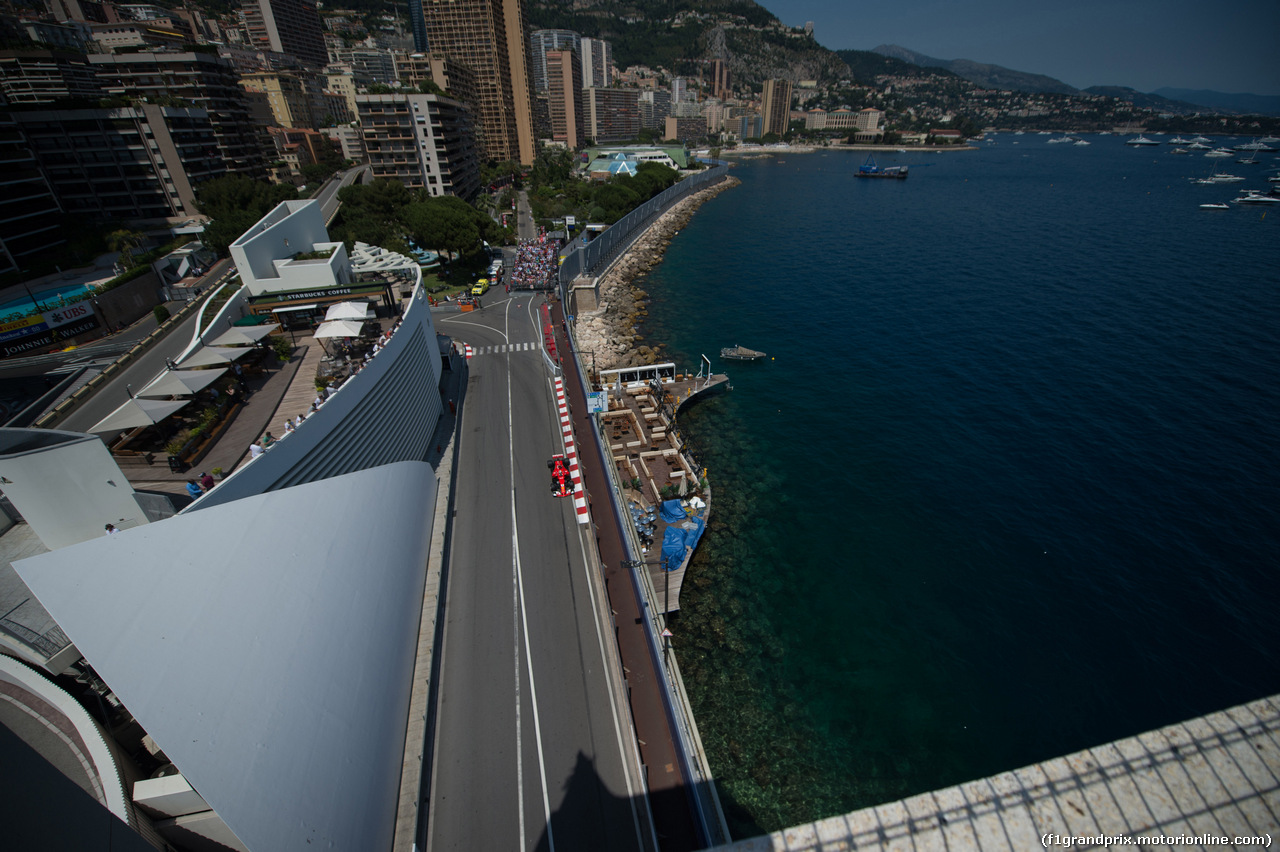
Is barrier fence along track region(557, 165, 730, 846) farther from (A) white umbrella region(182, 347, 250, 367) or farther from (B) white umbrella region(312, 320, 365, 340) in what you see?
(A) white umbrella region(182, 347, 250, 367)

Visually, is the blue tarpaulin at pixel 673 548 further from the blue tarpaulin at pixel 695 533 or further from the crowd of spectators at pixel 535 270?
the crowd of spectators at pixel 535 270

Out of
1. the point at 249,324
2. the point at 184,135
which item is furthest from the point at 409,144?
the point at 249,324

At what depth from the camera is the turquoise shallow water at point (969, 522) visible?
16.9 metres

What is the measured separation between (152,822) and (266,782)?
4.91 m

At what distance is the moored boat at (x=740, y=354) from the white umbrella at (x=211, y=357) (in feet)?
101

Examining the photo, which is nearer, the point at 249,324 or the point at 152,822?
the point at 152,822

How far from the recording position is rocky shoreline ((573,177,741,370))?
38344 millimetres

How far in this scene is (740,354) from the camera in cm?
3966

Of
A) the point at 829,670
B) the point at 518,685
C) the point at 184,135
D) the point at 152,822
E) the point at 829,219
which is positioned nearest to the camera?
the point at 152,822

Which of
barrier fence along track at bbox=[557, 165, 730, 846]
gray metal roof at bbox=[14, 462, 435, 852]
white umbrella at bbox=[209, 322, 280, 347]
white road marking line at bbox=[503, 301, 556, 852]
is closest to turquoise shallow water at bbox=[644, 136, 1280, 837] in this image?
barrier fence along track at bbox=[557, 165, 730, 846]

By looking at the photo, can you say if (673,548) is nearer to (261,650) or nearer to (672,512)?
(672,512)

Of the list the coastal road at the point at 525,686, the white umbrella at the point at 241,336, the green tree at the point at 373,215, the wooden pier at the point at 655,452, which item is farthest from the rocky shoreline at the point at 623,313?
the green tree at the point at 373,215

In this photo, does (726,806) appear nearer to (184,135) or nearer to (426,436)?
(426,436)

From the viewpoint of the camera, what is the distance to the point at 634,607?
16.6 metres
